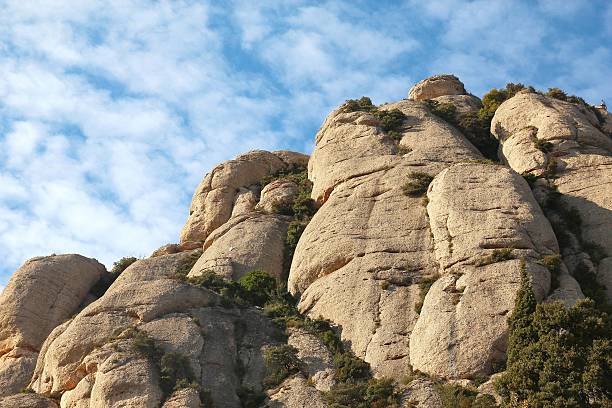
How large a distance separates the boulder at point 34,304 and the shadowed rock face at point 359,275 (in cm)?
8

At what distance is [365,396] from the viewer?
37844 mm

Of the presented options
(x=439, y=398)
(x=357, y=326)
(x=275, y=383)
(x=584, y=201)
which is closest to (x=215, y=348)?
(x=275, y=383)

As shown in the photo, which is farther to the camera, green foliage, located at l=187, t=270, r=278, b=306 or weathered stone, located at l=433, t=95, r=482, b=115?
weathered stone, located at l=433, t=95, r=482, b=115

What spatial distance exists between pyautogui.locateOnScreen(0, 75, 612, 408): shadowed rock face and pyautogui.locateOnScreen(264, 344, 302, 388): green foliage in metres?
0.32

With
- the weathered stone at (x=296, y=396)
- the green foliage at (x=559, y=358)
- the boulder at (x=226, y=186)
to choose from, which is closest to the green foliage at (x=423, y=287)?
the green foliage at (x=559, y=358)

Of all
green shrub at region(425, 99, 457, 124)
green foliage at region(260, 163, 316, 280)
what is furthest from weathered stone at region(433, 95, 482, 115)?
green foliage at region(260, 163, 316, 280)

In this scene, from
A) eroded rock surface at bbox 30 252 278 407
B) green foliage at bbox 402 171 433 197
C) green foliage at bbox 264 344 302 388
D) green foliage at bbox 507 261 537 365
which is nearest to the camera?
green foliage at bbox 507 261 537 365

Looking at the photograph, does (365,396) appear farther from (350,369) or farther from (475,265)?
(475,265)

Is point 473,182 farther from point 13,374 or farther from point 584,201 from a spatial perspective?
point 13,374

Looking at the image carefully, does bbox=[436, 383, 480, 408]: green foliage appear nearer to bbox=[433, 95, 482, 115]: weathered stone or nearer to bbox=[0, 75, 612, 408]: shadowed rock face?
bbox=[0, 75, 612, 408]: shadowed rock face

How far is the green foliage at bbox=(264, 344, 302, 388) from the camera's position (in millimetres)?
40531

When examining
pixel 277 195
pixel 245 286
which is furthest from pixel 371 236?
Result: pixel 277 195

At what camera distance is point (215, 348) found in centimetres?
4172

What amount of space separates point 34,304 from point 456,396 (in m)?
24.4
